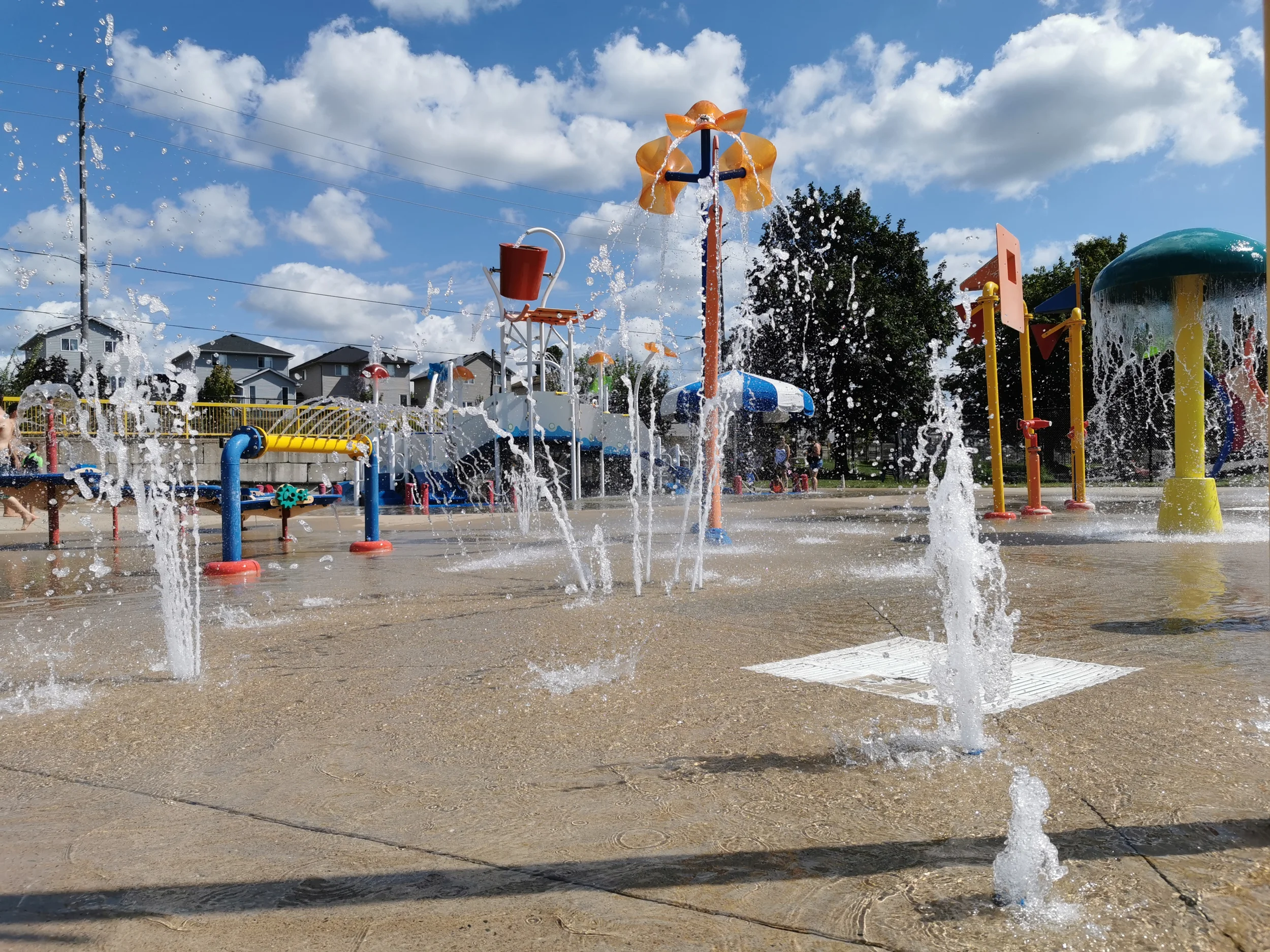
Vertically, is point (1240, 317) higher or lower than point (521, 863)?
higher

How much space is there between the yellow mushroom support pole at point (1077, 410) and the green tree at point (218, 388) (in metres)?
52.9

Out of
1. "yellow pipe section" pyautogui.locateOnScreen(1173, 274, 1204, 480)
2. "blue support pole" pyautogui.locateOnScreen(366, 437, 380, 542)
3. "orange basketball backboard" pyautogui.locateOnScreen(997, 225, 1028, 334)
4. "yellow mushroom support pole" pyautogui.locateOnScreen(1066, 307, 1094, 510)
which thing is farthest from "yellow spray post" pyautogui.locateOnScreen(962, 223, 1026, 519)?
"blue support pole" pyautogui.locateOnScreen(366, 437, 380, 542)

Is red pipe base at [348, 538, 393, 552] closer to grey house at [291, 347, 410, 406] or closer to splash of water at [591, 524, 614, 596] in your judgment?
splash of water at [591, 524, 614, 596]

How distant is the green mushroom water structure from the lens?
9.41m

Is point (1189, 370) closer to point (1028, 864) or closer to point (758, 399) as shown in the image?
point (1028, 864)

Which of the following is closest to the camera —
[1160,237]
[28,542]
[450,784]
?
[450,784]

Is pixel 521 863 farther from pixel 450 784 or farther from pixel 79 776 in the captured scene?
pixel 79 776

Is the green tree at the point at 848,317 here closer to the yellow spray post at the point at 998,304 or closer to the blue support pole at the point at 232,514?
the yellow spray post at the point at 998,304

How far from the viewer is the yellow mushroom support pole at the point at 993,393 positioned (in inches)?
499

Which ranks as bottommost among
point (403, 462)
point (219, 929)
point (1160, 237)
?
point (219, 929)

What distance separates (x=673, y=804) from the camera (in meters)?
2.61

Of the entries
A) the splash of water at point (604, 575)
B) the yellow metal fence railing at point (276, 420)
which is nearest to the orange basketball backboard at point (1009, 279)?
the splash of water at point (604, 575)

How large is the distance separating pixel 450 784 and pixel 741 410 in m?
22.4

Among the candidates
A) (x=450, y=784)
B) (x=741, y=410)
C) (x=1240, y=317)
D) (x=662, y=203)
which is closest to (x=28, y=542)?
(x=662, y=203)
